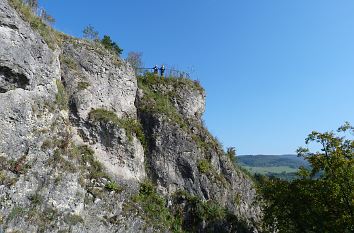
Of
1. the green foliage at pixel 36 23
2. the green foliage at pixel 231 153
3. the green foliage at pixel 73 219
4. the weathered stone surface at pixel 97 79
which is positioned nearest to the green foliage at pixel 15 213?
the green foliage at pixel 73 219

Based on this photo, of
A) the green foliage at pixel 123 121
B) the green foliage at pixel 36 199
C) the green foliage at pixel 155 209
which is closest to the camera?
the green foliage at pixel 36 199

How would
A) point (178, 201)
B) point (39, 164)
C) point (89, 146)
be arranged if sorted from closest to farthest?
point (39, 164)
point (89, 146)
point (178, 201)

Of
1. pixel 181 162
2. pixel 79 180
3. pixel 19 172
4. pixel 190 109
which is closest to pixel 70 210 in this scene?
pixel 79 180

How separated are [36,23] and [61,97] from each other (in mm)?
5983

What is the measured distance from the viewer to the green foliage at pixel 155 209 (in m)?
27.2

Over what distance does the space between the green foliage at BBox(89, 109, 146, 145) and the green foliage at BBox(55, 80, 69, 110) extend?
8.48 ft

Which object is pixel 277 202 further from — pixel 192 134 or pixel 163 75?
pixel 163 75

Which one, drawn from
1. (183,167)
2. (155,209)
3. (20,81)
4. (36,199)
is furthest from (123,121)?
(36,199)

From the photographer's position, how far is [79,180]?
24188 millimetres

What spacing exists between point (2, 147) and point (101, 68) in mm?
13413

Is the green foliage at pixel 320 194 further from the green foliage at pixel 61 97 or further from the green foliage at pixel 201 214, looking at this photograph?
the green foliage at pixel 61 97

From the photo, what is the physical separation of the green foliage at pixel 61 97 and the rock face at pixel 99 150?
12cm

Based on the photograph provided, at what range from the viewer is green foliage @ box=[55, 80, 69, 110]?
26.0 metres

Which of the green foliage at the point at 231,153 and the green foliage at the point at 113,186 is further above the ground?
the green foliage at the point at 231,153
